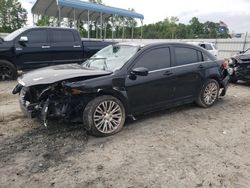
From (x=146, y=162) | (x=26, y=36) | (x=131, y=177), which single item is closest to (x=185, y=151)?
(x=146, y=162)

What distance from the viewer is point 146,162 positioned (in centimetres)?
400

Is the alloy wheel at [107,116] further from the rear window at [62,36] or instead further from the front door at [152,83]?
the rear window at [62,36]

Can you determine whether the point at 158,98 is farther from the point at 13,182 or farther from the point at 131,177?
the point at 13,182

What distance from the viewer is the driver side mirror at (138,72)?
5059 millimetres

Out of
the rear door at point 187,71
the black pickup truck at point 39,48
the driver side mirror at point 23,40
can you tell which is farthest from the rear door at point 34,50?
the rear door at point 187,71

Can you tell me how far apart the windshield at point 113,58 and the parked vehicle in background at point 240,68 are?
18.0 feet

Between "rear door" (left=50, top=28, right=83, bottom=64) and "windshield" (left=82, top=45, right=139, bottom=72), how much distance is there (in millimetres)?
4844

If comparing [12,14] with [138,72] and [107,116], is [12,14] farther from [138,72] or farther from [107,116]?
[107,116]

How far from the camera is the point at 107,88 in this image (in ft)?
16.0

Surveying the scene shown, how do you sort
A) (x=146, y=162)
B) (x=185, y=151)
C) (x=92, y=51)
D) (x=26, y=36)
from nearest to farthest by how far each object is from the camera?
(x=146, y=162), (x=185, y=151), (x=26, y=36), (x=92, y=51)

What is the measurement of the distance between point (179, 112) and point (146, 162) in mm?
2649

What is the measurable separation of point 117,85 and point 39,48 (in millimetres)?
6218

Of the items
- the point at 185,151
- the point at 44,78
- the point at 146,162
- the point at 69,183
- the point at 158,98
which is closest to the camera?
the point at 69,183

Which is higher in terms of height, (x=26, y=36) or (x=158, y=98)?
(x=26, y=36)
